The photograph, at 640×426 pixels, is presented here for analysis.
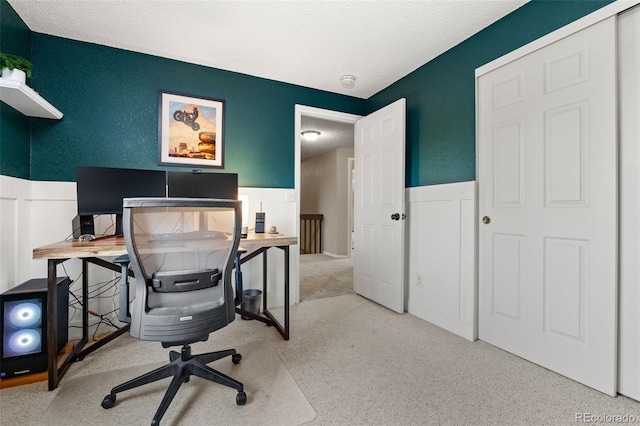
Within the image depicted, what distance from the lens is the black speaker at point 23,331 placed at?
157 centimetres

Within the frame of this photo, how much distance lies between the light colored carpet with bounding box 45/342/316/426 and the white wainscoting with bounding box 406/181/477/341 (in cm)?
144

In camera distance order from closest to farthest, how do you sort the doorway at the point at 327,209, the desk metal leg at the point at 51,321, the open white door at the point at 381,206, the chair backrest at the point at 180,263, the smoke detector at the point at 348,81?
the chair backrest at the point at 180,263, the desk metal leg at the point at 51,321, the open white door at the point at 381,206, the smoke detector at the point at 348,81, the doorway at the point at 327,209

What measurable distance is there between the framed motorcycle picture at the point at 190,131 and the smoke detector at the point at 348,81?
1.23m

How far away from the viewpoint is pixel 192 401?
4.73 feet

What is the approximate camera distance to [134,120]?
239 cm

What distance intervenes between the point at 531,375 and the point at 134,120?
3445 millimetres

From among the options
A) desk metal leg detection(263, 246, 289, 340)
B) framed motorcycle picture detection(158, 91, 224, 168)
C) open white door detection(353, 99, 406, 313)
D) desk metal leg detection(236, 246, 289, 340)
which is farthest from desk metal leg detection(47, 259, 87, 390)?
open white door detection(353, 99, 406, 313)

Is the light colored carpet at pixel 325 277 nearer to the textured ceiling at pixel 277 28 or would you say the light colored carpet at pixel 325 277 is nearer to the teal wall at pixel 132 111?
the teal wall at pixel 132 111

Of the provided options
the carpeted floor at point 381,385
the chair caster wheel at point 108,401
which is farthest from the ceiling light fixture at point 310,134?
the chair caster wheel at point 108,401

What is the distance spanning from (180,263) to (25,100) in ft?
5.24

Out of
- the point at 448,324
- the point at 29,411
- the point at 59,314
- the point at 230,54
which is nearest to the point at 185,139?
the point at 230,54

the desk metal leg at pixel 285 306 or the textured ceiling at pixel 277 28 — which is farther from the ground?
the textured ceiling at pixel 277 28

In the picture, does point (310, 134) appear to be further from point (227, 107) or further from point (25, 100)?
point (25, 100)

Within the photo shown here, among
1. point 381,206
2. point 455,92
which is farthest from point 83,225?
point 455,92
